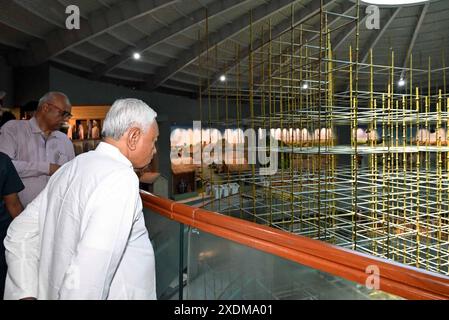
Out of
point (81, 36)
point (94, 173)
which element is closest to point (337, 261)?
point (94, 173)

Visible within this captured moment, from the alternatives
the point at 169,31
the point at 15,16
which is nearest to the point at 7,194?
the point at 15,16

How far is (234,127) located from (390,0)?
9078 mm

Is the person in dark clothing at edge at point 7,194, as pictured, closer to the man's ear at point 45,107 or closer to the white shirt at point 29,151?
the white shirt at point 29,151

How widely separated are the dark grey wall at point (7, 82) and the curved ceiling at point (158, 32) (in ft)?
0.73

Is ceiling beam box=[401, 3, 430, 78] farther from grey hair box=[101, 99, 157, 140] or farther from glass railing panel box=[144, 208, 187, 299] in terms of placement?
grey hair box=[101, 99, 157, 140]

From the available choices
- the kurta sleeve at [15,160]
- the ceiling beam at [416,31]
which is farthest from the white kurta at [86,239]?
the ceiling beam at [416,31]

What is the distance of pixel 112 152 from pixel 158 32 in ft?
25.9

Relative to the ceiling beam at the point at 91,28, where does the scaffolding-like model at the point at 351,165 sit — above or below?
below

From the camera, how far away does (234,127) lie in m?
14.2

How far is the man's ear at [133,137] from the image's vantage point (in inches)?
49.2

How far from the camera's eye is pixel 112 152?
1.21m

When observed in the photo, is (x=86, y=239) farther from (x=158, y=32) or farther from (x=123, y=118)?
(x=158, y=32)

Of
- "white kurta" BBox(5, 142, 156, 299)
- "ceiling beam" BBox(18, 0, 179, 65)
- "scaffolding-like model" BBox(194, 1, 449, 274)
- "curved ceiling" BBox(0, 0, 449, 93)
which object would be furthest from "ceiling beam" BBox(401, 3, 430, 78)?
"white kurta" BBox(5, 142, 156, 299)

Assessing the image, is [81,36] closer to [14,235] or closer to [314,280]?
[14,235]
